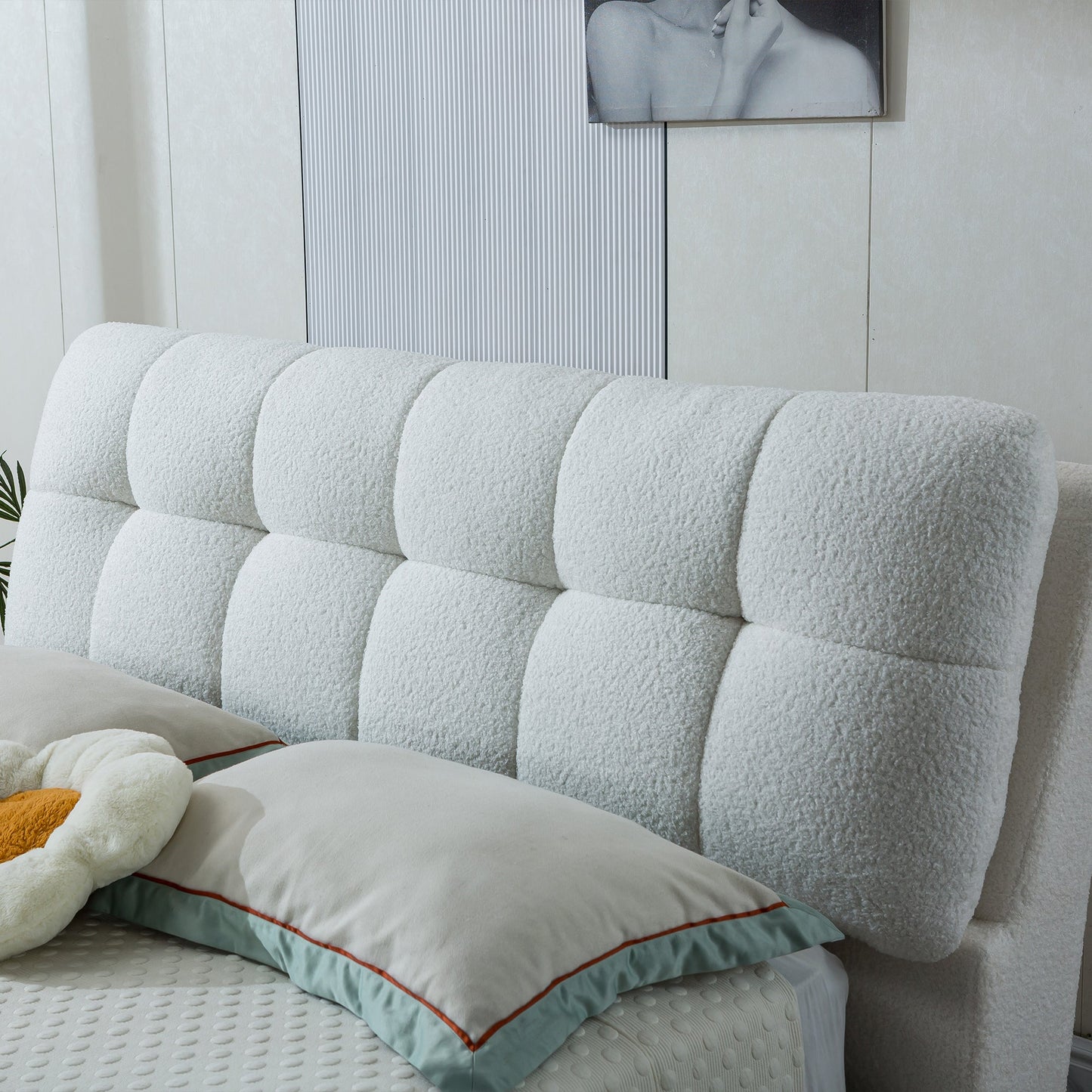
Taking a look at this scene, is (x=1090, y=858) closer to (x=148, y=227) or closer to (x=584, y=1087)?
(x=584, y=1087)

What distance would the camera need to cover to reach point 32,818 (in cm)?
132

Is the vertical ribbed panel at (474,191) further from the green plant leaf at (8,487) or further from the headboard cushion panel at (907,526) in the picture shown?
the green plant leaf at (8,487)

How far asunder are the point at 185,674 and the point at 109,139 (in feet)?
4.65

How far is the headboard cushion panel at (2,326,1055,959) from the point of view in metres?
1.16

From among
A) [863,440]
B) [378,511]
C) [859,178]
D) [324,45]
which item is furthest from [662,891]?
[324,45]

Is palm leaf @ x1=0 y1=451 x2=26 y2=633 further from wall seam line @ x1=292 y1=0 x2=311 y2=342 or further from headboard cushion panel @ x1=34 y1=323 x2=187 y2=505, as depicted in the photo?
wall seam line @ x1=292 y1=0 x2=311 y2=342

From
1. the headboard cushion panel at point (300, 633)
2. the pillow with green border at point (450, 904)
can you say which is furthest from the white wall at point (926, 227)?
the pillow with green border at point (450, 904)

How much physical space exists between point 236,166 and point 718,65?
112cm

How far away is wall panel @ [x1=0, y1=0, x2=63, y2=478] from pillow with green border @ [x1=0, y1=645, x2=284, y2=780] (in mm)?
1507

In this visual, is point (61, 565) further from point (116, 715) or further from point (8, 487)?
point (8, 487)

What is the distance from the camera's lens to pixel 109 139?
8.84 ft

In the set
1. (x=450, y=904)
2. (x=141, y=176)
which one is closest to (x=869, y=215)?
(x=450, y=904)

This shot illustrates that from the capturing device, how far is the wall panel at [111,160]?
2.59m

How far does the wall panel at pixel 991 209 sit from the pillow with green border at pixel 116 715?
952mm
